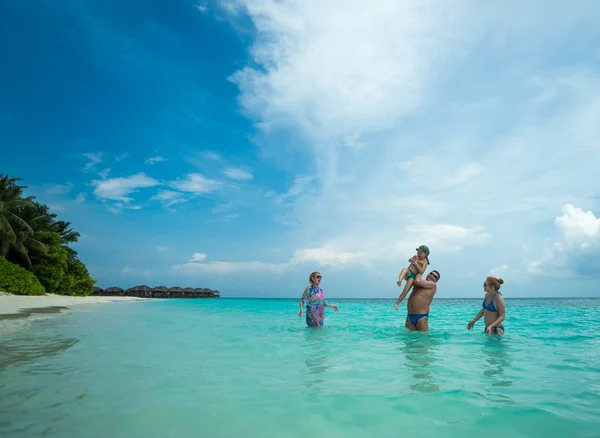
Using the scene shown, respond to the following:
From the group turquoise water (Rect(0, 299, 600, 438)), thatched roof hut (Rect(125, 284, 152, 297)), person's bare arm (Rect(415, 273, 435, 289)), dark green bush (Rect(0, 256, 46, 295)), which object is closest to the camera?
turquoise water (Rect(0, 299, 600, 438))

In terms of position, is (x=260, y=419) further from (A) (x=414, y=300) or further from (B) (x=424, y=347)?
(A) (x=414, y=300)

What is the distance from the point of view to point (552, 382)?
5051 millimetres

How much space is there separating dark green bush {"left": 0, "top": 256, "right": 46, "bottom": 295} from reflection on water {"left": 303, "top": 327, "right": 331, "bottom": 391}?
28.5 m

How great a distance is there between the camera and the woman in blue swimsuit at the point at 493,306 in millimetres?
9125

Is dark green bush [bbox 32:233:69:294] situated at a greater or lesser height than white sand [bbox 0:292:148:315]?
greater

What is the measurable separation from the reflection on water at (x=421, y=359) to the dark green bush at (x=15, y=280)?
30.9 m

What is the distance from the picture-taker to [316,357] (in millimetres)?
6691

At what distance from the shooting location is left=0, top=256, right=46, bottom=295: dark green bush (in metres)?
28.1

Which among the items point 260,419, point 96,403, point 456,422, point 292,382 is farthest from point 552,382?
point 96,403

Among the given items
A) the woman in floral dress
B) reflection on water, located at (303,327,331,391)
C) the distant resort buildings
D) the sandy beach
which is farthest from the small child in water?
the distant resort buildings

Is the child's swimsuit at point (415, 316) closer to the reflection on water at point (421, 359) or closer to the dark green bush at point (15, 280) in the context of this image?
the reflection on water at point (421, 359)

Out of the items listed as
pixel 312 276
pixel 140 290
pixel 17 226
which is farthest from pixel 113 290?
pixel 312 276

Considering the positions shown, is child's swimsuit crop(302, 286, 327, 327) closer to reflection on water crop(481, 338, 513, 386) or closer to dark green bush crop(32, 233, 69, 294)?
reflection on water crop(481, 338, 513, 386)

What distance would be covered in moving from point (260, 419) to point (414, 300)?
262 inches
